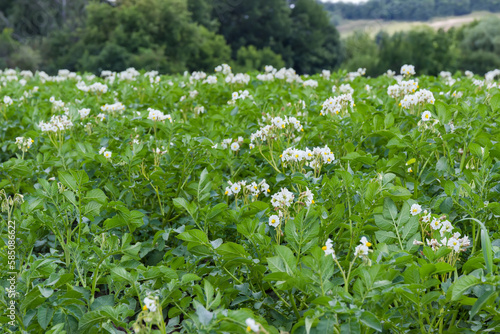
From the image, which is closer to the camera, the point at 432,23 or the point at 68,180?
the point at 68,180

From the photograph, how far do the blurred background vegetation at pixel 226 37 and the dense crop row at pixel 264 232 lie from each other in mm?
24219

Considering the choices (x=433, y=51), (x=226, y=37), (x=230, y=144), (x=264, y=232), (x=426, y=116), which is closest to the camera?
(x=264, y=232)

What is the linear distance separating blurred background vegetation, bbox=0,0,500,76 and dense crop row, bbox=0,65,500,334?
2422cm

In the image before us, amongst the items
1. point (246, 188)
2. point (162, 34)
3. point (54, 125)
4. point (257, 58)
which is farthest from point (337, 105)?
point (257, 58)

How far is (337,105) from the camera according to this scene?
11.0 feet

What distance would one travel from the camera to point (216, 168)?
3.06 meters

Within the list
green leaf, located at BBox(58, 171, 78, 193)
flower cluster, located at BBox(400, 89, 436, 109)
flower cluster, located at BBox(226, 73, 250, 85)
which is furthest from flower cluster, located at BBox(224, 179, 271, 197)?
flower cluster, located at BBox(226, 73, 250, 85)

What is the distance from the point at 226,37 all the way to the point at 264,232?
52667 millimetres

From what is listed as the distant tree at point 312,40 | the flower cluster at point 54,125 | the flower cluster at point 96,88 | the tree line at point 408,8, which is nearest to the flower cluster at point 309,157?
the flower cluster at point 54,125

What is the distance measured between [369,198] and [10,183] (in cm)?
236

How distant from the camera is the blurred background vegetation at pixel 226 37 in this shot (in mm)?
36344

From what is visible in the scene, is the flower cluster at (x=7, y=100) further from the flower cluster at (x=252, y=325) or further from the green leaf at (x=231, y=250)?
the flower cluster at (x=252, y=325)

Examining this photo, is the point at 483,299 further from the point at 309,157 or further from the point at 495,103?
the point at 495,103

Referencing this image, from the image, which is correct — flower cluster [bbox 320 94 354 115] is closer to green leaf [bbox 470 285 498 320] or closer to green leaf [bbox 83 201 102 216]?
green leaf [bbox 83 201 102 216]
